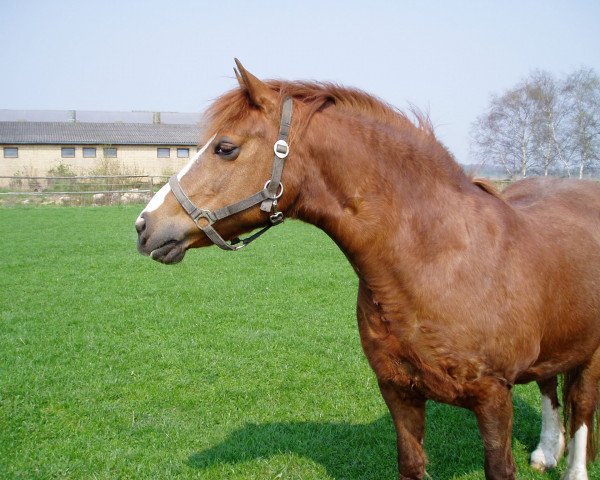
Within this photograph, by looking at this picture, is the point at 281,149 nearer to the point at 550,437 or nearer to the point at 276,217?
the point at 276,217

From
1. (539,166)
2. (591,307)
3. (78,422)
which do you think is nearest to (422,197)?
(591,307)

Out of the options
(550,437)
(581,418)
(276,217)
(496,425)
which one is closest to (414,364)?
(496,425)

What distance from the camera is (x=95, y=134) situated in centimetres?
5038

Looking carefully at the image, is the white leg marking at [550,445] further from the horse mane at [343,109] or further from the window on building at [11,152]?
the window on building at [11,152]

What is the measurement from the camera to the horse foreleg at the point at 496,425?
2.70 metres

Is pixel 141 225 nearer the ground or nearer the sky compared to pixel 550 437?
nearer the sky

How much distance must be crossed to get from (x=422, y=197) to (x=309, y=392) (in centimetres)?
319

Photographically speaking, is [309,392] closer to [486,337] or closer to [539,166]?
[486,337]

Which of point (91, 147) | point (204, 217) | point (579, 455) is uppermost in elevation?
point (204, 217)

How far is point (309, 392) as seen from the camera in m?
5.30

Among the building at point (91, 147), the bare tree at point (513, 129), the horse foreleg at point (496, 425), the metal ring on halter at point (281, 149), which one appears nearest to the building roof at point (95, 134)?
the building at point (91, 147)

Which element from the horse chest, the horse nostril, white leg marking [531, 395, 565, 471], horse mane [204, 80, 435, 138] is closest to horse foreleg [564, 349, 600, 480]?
white leg marking [531, 395, 565, 471]

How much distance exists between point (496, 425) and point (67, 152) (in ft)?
169

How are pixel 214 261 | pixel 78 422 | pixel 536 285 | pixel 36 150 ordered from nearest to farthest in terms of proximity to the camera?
pixel 536 285, pixel 78 422, pixel 214 261, pixel 36 150
